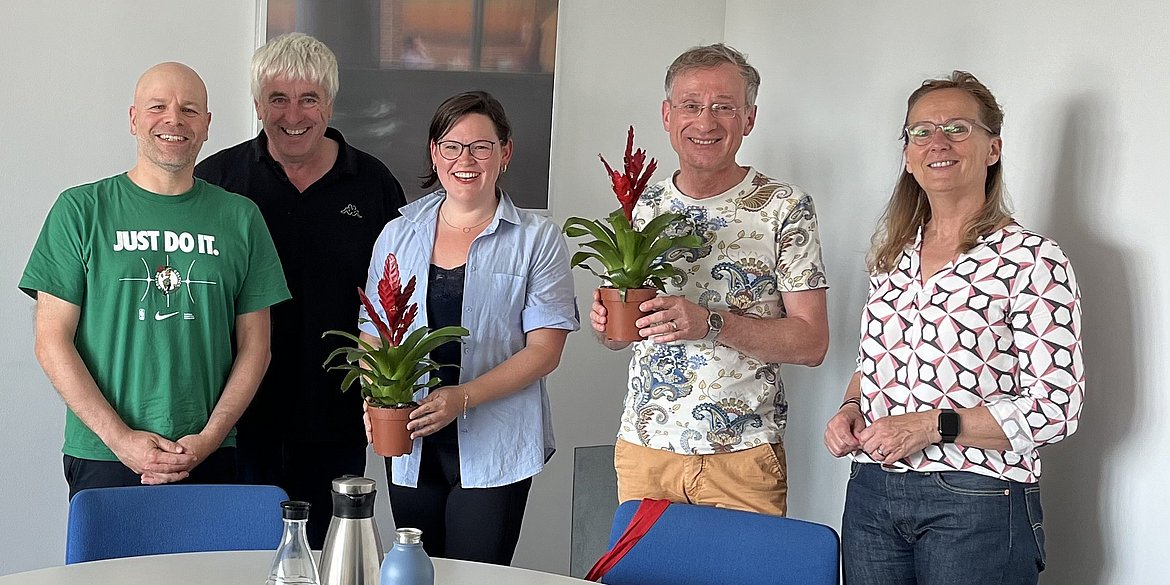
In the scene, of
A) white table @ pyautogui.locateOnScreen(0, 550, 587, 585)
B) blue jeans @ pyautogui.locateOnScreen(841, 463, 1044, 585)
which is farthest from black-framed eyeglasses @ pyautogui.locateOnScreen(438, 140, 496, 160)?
blue jeans @ pyautogui.locateOnScreen(841, 463, 1044, 585)

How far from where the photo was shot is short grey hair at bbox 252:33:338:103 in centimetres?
317

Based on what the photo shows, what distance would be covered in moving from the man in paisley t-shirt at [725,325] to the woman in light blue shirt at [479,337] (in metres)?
0.25

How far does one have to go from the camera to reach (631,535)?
226cm

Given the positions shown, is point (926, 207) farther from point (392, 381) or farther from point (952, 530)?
point (392, 381)

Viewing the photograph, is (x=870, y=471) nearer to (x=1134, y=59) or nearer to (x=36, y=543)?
(x=1134, y=59)

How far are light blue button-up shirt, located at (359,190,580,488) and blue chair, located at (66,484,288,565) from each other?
19.8 inches

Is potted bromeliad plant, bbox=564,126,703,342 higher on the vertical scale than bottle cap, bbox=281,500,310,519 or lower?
higher

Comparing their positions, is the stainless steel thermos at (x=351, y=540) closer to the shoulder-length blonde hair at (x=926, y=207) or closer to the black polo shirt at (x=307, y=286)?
the shoulder-length blonde hair at (x=926, y=207)

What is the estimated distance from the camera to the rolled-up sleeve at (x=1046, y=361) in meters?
2.22

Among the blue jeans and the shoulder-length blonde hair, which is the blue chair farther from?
the shoulder-length blonde hair

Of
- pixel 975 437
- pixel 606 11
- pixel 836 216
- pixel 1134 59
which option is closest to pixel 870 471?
pixel 975 437

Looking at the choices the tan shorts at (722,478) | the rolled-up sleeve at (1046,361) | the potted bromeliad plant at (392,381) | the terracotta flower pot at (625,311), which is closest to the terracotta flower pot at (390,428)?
the potted bromeliad plant at (392,381)

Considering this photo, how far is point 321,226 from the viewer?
124 inches

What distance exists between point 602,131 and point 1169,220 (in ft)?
7.73
